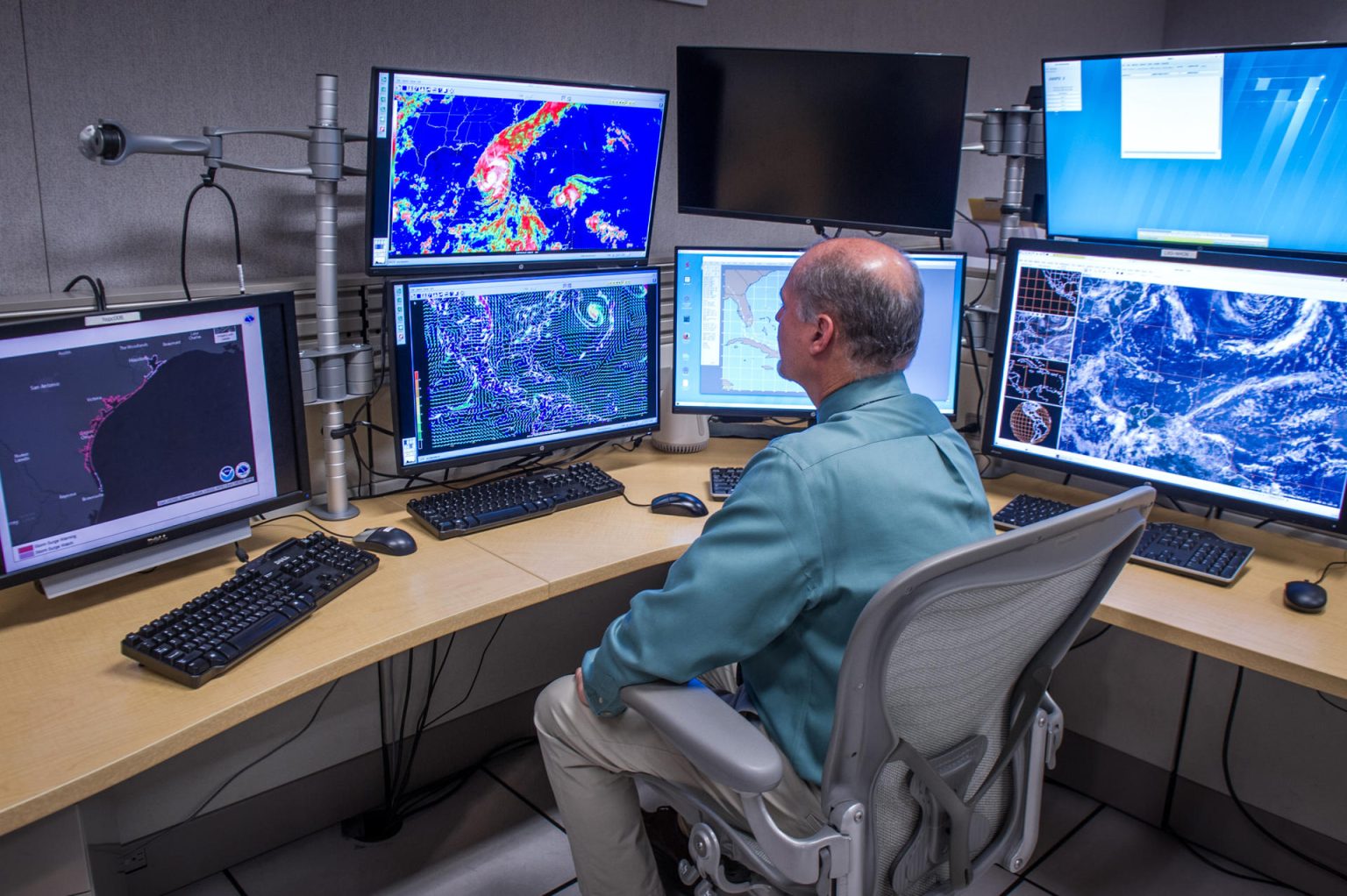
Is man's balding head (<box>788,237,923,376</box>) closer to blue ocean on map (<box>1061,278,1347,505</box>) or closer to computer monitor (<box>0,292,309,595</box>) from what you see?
blue ocean on map (<box>1061,278,1347,505</box>)

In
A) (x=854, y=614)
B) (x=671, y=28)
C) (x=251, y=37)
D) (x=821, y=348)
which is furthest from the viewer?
(x=671, y=28)

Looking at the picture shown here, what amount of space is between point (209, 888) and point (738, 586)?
4.55 feet

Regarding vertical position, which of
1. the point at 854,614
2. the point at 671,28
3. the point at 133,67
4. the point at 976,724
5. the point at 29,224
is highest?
the point at 671,28

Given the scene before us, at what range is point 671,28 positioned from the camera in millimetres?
2674

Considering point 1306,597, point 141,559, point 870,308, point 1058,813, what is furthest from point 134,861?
point 1306,597

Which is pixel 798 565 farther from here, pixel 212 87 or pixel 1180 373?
pixel 212 87

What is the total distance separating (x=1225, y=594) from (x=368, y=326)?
5.17 ft

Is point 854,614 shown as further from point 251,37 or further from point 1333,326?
point 251,37

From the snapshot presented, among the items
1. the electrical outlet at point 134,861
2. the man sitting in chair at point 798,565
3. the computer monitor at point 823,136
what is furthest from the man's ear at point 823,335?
the electrical outlet at point 134,861

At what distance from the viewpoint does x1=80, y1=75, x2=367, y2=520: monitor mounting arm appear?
1687mm

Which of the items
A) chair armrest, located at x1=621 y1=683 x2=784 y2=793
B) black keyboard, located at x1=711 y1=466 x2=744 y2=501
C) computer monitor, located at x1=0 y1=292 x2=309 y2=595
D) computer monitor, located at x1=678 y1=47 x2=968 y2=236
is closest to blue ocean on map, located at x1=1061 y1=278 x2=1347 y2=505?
computer monitor, located at x1=678 y1=47 x2=968 y2=236

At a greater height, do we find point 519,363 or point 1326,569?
point 519,363

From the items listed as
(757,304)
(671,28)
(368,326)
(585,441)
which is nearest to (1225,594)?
(757,304)

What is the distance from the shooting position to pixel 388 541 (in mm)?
1771
